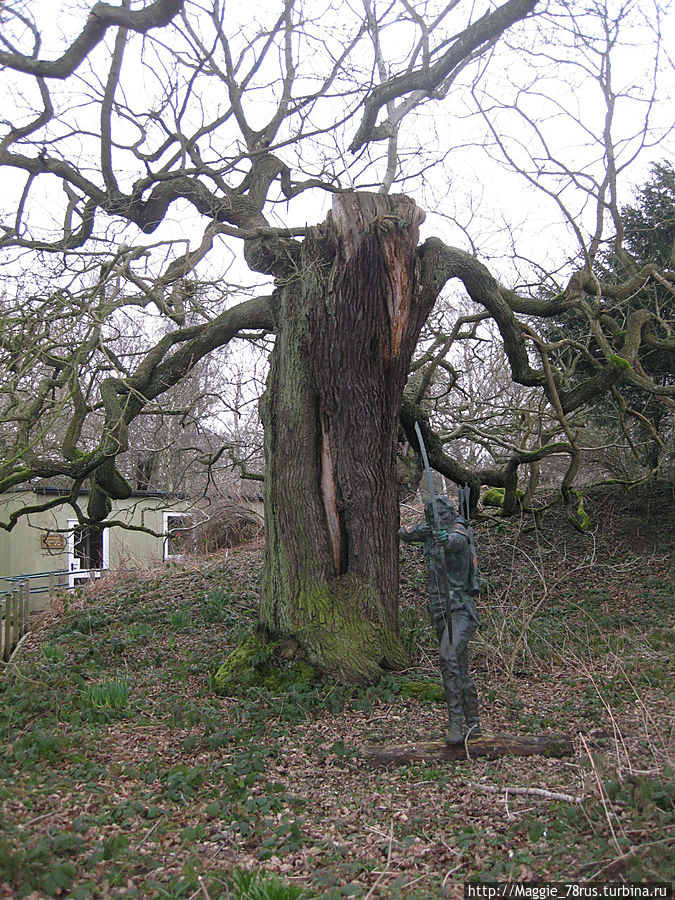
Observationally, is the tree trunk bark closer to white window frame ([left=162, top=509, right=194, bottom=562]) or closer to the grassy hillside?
the grassy hillside

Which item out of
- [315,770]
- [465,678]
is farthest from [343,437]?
[315,770]

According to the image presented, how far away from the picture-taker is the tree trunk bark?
7.32 m

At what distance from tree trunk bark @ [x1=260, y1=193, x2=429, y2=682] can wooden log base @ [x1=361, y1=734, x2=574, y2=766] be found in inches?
61.4

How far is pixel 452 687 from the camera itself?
19.1ft

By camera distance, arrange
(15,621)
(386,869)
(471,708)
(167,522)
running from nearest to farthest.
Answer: (386,869), (471,708), (15,621), (167,522)

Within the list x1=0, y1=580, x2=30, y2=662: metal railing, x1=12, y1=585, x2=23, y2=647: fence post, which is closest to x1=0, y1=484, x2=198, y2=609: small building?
x1=0, y1=580, x2=30, y2=662: metal railing

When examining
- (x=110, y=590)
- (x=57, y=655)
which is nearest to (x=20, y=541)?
(x=110, y=590)

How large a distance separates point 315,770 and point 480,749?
1312mm

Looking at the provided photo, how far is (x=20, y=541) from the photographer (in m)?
18.8

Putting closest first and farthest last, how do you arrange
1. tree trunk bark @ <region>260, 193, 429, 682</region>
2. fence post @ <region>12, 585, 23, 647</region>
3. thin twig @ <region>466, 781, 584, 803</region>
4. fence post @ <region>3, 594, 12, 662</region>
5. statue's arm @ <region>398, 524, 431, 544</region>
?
thin twig @ <region>466, 781, 584, 803</region> → statue's arm @ <region>398, 524, 431, 544</region> → tree trunk bark @ <region>260, 193, 429, 682</region> → fence post @ <region>3, 594, 12, 662</region> → fence post @ <region>12, 585, 23, 647</region>

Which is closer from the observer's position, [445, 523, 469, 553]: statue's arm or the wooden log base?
the wooden log base

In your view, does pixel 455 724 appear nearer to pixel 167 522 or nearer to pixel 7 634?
pixel 7 634

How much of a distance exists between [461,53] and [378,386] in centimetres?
418

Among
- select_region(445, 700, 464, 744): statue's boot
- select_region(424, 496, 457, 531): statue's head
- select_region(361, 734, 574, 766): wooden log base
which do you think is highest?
select_region(424, 496, 457, 531): statue's head
